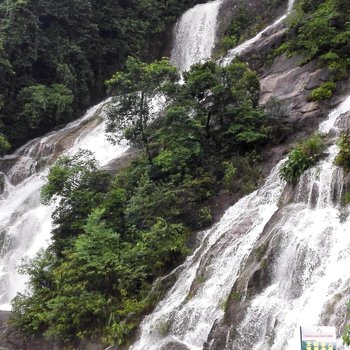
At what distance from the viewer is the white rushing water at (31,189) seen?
64.7ft

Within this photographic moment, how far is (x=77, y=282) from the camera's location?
14445 mm

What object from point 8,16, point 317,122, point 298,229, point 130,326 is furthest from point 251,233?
point 8,16

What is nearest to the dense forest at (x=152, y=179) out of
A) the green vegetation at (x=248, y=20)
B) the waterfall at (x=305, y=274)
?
the waterfall at (x=305, y=274)

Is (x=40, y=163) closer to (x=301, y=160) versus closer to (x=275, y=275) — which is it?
(x=301, y=160)

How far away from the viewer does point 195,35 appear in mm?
32344

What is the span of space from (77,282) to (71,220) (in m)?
3.57

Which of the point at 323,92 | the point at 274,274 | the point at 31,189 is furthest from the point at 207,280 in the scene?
the point at 31,189

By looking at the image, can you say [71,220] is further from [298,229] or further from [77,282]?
[298,229]

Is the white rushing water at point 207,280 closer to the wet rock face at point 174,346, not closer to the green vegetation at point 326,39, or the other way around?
the wet rock face at point 174,346

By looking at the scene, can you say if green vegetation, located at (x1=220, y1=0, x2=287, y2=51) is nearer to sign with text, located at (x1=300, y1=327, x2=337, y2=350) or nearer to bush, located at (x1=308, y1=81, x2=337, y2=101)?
bush, located at (x1=308, y1=81, x2=337, y2=101)

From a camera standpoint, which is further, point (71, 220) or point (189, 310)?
point (71, 220)

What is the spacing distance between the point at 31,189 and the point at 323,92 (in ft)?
42.4

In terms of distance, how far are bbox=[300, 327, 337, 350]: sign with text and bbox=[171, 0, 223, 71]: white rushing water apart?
25968 mm

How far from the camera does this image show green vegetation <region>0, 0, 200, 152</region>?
1128 inches
